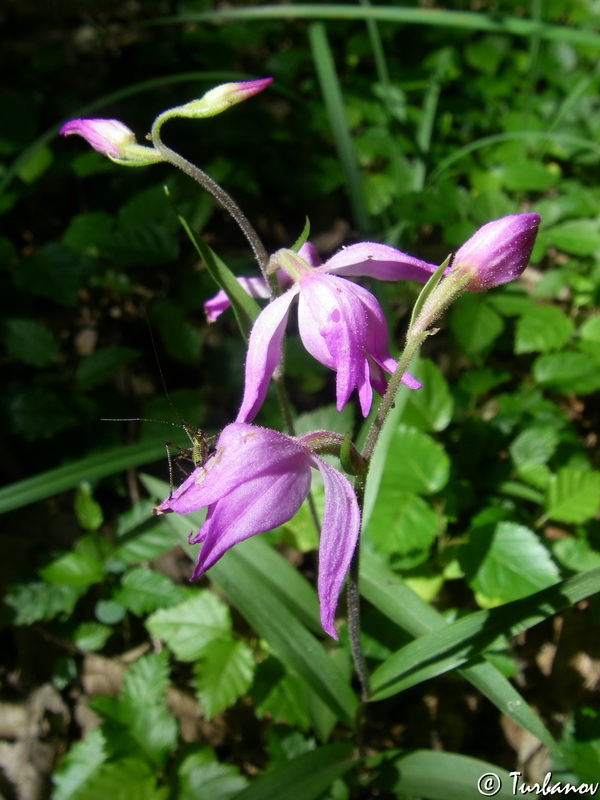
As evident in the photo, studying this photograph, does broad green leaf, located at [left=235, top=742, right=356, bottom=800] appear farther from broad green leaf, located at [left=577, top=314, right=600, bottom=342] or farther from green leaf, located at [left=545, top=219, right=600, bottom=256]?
green leaf, located at [left=545, top=219, right=600, bottom=256]

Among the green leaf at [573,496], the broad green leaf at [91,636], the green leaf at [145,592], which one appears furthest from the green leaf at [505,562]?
the broad green leaf at [91,636]

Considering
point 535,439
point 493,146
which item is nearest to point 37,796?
point 535,439

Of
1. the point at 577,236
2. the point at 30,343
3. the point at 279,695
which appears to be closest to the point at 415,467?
the point at 279,695

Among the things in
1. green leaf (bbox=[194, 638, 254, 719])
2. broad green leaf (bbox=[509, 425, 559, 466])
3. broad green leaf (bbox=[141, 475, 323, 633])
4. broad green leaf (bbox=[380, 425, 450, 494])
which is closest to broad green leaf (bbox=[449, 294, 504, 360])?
broad green leaf (bbox=[509, 425, 559, 466])

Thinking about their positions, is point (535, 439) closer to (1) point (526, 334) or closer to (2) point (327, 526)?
(1) point (526, 334)

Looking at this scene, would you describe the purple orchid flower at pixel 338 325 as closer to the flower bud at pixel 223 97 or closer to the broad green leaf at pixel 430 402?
the flower bud at pixel 223 97

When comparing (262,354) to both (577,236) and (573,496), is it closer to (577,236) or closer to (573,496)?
(573,496)
